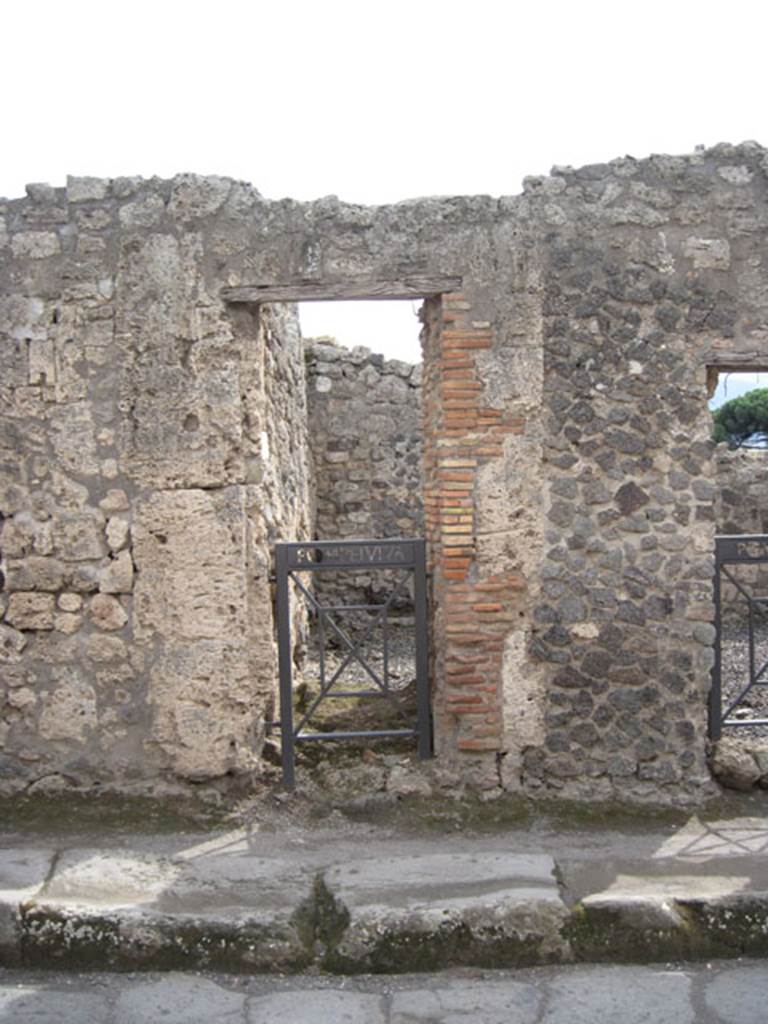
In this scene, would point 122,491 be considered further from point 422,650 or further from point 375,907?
point 375,907

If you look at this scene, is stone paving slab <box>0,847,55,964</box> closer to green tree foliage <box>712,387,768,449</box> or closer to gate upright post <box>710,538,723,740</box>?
gate upright post <box>710,538,723,740</box>

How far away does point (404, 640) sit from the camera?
9.47 meters

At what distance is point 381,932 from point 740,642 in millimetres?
6372

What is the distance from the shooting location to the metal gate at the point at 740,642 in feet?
18.4

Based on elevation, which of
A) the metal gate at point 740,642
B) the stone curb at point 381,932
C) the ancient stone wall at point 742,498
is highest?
the ancient stone wall at point 742,498

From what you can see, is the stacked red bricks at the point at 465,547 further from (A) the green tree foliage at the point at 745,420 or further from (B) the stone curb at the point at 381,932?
(A) the green tree foliage at the point at 745,420

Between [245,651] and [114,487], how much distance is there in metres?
1.12

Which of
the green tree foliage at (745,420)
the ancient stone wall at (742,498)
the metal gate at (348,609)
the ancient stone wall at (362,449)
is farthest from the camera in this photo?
the green tree foliage at (745,420)

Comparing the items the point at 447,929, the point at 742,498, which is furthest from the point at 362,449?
the point at 447,929

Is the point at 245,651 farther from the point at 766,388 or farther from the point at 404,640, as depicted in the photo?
the point at 766,388

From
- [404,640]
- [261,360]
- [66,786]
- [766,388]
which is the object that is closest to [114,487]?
[261,360]

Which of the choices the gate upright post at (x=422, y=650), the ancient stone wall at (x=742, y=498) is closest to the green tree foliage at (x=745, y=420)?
the ancient stone wall at (x=742, y=498)

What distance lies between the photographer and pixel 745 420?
86.5 feet

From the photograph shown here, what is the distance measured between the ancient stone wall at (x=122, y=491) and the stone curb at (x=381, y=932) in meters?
1.22
